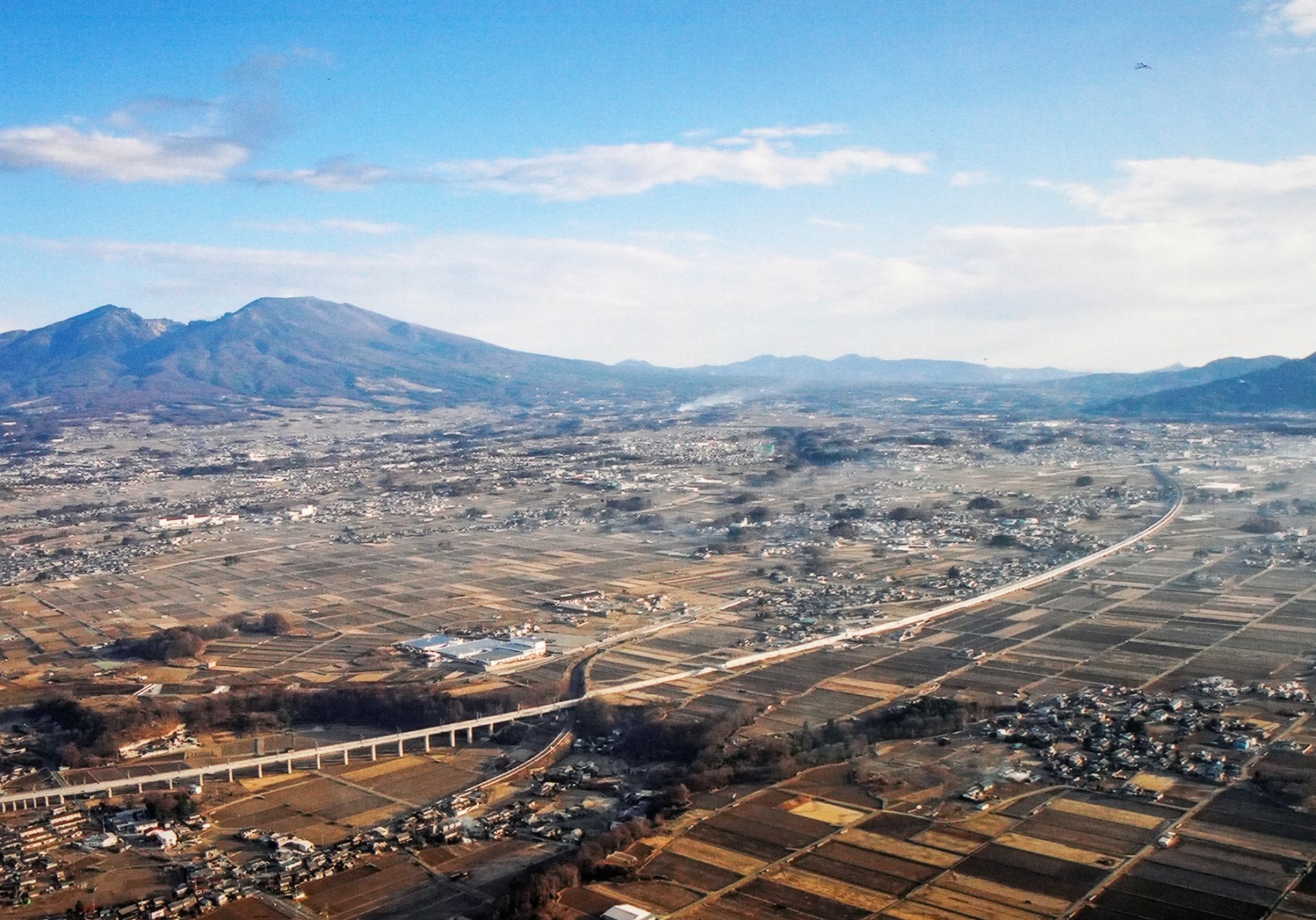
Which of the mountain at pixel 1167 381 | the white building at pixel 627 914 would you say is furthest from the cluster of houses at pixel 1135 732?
the mountain at pixel 1167 381

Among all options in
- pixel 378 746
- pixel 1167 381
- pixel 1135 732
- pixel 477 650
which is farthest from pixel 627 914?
pixel 1167 381

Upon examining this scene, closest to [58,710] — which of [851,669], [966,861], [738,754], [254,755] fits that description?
[254,755]

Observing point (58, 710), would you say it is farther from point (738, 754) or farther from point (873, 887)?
point (873, 887)

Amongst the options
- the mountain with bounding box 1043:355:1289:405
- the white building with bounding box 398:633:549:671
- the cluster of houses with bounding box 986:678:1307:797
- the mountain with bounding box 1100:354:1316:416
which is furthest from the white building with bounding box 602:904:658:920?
the mountain with bounding box 1043:355:1289:405

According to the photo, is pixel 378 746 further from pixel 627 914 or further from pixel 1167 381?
pixel 1167 381

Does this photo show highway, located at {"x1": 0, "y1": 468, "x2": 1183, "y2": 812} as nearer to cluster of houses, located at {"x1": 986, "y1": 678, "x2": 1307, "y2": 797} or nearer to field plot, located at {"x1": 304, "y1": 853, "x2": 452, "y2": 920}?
field plot, located at {"x1": 304, "y1": 853, "x2": 452, "y2": 920}
